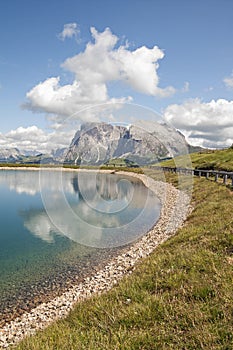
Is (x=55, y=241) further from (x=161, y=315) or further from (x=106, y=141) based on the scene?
(x=161, y=315)

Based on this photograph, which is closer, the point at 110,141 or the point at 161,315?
the point at 161,315

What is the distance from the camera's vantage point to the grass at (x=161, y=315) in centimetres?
524

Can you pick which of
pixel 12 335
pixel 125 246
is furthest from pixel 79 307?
pixel 125 246

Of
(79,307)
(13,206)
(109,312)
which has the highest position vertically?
(109,312)

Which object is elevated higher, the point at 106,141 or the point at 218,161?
the point at 106,141

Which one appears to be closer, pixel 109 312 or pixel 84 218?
pixel 109 312

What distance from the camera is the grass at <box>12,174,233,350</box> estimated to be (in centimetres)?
524

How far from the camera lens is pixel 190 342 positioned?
4.99 meters

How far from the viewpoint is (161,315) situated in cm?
627

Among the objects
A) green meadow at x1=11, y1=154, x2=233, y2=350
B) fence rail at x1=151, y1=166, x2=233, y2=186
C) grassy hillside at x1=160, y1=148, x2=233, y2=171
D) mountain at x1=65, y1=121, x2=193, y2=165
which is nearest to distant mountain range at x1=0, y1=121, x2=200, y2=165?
mountain at x1=65, y1=121, x2=193, y2=165

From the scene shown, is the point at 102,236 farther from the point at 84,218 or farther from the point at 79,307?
the point at 79,307

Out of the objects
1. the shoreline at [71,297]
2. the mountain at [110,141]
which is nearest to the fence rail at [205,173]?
the mountain at [110,141]

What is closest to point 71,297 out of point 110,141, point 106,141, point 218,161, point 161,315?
point 161,315

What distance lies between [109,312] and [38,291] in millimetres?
9679
